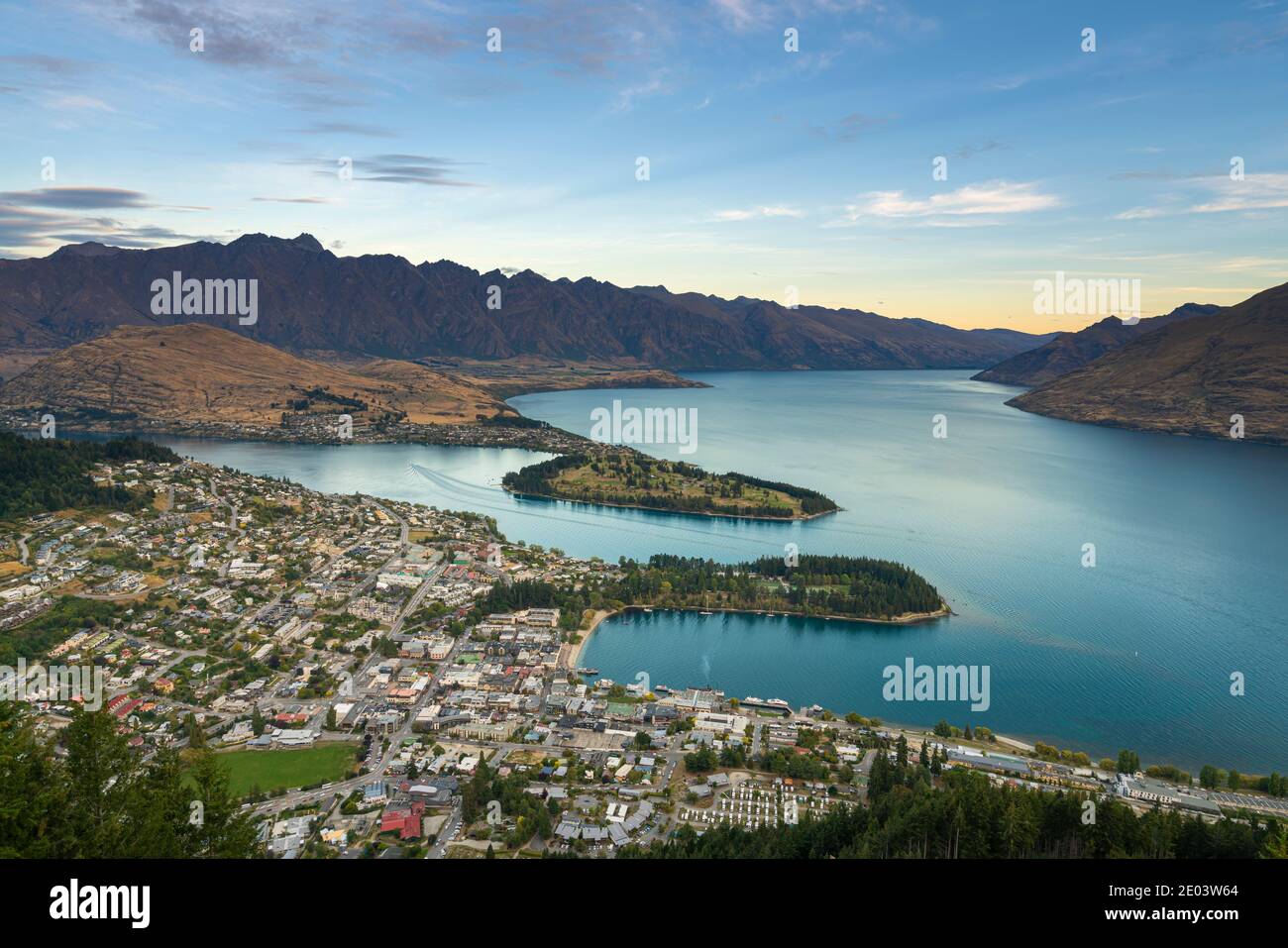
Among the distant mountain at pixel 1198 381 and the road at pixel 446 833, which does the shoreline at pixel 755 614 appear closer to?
the road at pixel 446 833

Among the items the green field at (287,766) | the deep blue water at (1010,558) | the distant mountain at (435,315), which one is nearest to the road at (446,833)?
the green field at (287,766)

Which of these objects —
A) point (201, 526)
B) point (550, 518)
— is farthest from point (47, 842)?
point (550, 518)

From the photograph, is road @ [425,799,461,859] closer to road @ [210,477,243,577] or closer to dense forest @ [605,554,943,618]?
dense forest @ [605,554,943,618]

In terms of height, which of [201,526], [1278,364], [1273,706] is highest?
[1278,364]

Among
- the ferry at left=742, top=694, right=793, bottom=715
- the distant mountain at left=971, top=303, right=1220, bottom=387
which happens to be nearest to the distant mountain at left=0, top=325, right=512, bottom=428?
the ferry at left=742, top=694, right=793, bottom=715

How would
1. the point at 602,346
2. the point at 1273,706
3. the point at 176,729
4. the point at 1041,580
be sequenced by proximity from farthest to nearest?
the point at 602,346 → the point at 1041,580 → the point at 1273,706 → the point at 176,729

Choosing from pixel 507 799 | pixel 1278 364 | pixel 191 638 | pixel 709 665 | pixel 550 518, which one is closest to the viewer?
pixel 507 799

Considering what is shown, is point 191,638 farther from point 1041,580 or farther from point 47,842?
point 1041,580
